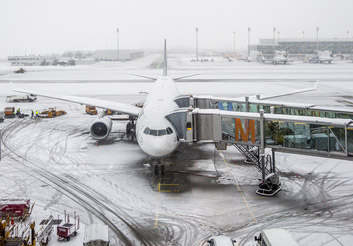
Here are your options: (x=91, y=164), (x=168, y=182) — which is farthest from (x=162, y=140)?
(x=91, y=164)

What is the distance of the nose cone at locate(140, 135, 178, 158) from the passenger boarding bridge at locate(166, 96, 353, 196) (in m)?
1.05

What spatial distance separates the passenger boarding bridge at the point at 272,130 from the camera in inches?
684

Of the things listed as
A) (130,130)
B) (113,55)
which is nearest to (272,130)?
(130,130)

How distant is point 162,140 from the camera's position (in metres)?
20.5

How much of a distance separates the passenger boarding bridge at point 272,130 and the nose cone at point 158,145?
1046mm

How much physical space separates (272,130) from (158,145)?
19.7ft

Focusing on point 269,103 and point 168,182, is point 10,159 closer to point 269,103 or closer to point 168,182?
point 168,182

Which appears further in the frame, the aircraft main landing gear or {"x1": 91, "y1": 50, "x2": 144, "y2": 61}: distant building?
{"x1": 91, "y1": 50, "x2": 144, "y2": 61}: distant building

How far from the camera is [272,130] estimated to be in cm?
1927

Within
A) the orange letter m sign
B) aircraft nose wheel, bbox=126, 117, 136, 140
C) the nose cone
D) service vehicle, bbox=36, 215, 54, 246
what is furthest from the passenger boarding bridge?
aircraft nose wheel, bbox=126, 117, 136, 140

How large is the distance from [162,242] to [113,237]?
1947mm

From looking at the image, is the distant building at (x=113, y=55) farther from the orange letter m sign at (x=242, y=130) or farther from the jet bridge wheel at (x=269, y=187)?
the jet bridge wheel at (x=269, y=187)

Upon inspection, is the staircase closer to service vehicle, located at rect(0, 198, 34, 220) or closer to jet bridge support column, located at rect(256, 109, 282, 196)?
jet bridge support column, located at rect(256, 109, 282, 196)

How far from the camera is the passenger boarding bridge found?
17375 millimetres
